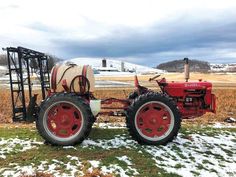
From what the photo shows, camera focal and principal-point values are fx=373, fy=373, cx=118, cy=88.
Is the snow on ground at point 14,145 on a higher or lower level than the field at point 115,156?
higher

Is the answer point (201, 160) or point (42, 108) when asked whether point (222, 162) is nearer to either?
point (201, 160)

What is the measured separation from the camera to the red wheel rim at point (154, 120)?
31.8 ft

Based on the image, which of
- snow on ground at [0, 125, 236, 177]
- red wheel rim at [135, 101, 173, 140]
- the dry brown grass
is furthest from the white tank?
the dry brown grass

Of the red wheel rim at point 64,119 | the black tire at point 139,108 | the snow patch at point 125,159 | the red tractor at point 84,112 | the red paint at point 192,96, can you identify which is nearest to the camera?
the snow patch at point 125,159

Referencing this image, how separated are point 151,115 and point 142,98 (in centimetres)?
54

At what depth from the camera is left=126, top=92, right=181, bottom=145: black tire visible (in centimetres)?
957

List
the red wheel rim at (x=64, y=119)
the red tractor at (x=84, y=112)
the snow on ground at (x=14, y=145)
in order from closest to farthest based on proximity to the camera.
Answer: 1. the snow on ground at (x=14, y=145)
2. the red tractor at (x=84, y=112)
3. the red wheel rim at (x=64, y=119)

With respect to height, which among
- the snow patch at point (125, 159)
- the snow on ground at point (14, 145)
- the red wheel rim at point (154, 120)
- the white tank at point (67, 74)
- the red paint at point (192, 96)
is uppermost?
the white tank at point (67, 74)

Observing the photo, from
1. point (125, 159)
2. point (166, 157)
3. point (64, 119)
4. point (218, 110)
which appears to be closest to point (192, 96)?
point (166, 157)

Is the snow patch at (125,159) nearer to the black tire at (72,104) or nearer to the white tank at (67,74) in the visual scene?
the black tire at (72,104)

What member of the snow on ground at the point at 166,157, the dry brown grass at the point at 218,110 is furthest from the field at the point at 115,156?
the dry brown grass at the point at 218,110

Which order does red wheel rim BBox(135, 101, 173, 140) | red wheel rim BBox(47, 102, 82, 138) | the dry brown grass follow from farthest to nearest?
the dry brown grass
red wheel rim BBox(135, 101, 173, 140)
red wheel rim BBox(47, 102, 82, 138)

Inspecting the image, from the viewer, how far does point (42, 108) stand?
369 inches

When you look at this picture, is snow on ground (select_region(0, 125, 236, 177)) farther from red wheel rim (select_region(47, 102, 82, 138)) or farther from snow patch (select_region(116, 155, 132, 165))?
red wheel rim (select_region(47, 102, 82, 138))
